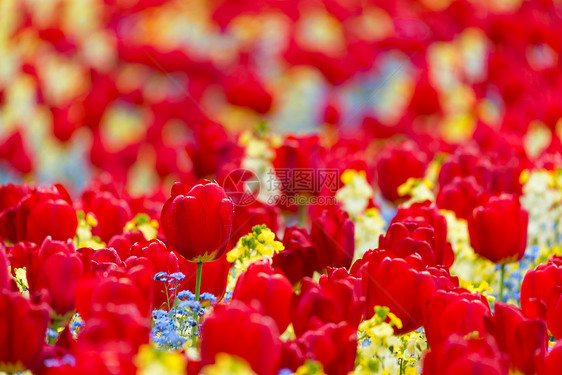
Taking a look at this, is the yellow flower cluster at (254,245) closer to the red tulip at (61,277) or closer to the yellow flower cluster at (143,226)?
the red tulip at (61,277)

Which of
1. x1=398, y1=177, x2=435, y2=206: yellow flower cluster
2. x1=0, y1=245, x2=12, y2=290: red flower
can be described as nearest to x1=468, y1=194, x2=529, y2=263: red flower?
x1=398, y1=177, x2=435, y2=206: yellow flower cluster

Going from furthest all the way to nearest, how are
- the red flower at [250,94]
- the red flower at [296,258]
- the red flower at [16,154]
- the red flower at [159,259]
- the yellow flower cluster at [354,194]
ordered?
1. the red flower at [250,94]
2. the red flower at [16,154]
3. the yellow flower cluster at [354,194]
4. the red flower at [296,258]
5. the red flower at [159,259]

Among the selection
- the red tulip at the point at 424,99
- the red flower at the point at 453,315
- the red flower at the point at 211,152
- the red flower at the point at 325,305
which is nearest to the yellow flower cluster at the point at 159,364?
the red flower at the point at 325,305

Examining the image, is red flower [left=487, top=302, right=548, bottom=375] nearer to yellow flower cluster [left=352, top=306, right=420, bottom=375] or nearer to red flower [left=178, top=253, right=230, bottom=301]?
yellow flower cluster [left=352, top=306, right=420, bottom=375]

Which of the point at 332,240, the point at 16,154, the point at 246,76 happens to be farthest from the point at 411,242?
the point at 246,76

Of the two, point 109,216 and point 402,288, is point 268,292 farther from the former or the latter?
point 109,216

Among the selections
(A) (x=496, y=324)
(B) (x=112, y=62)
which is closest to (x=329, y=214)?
(A) (x=496, y=324)
